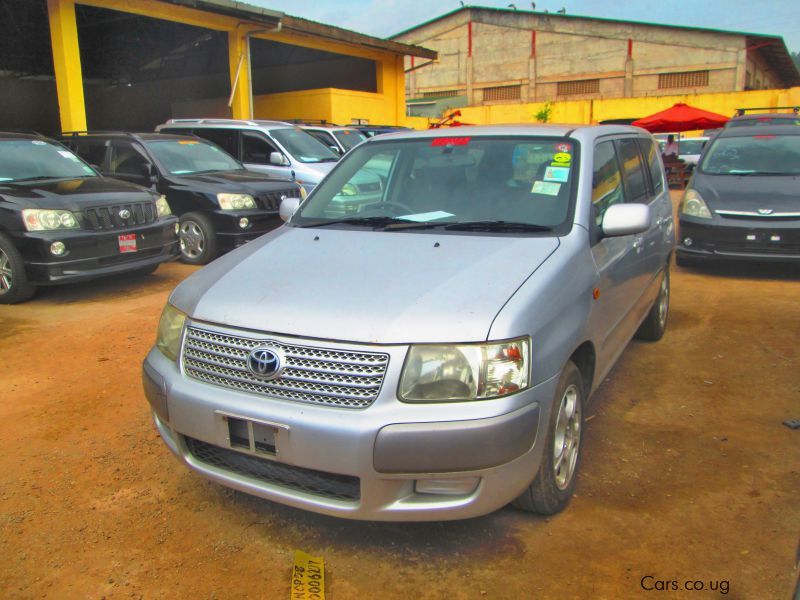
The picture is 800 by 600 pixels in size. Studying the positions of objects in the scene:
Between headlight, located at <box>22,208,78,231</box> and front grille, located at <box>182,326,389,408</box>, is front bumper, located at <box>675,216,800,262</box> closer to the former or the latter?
front grille, located at <box>182,326,389,408</box>

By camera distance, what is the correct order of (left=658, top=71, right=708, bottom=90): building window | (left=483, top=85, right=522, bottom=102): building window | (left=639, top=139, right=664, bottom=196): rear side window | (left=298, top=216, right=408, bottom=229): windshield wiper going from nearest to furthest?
(left=298, top=216, right=408, bottom=229): windshield wiper → (left=639, top=139, right=664, bottom=196): rear side window → (left=658, top=71, right=708, bottom=90): building window → (left=483, top=85, right=522, bottom=102): building window

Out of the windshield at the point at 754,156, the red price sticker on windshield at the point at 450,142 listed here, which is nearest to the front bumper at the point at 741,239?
the windshield at the point at 754,156

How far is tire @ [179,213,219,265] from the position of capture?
839 centimetres

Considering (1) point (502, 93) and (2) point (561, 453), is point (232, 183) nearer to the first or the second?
(2) point (561, 453)

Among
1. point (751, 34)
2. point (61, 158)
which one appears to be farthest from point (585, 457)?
point (751, 34)

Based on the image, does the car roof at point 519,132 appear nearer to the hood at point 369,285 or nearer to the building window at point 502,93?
the hood at point 369,285

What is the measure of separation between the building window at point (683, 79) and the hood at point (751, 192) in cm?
3411

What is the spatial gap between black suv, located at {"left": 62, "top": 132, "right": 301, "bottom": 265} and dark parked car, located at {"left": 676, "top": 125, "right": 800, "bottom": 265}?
509cm

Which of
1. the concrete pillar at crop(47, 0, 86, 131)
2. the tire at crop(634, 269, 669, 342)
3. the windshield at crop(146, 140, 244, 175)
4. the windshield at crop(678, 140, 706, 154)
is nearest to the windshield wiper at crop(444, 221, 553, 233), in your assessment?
the tire at crop(634, 269, 669, 342)

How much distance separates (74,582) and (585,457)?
2441mm

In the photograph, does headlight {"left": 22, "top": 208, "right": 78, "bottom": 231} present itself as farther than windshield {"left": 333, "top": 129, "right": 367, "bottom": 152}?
No

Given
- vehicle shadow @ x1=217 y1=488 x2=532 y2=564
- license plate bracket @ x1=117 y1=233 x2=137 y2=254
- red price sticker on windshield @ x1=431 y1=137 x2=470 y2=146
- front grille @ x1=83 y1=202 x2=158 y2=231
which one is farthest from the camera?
license plate bracket @ x1=117 y1=233 x2=137 y2=254

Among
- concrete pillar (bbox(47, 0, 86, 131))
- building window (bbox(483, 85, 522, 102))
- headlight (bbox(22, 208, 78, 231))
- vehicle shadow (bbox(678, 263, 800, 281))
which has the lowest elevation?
vehicle shadow (bbox(678, 263, 800, 281))

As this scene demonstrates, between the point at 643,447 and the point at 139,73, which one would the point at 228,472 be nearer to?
the point at 643,447
